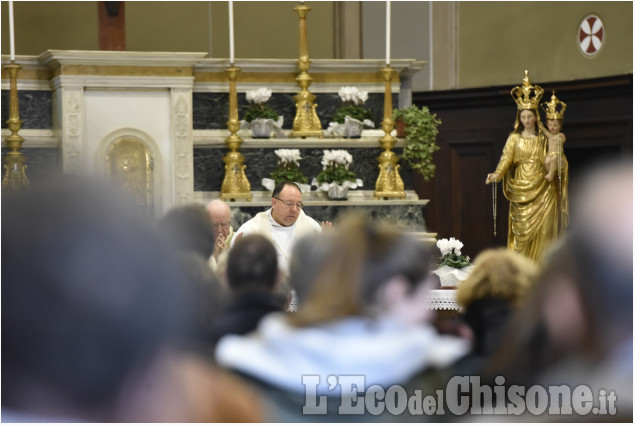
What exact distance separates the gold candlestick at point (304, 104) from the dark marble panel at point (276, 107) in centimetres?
15

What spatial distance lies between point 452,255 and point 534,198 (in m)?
1.79

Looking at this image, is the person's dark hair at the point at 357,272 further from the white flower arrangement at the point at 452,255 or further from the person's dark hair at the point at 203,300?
the white flower arrangement at the point at 452,255

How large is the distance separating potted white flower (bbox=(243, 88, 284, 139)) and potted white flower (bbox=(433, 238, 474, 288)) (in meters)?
1.75

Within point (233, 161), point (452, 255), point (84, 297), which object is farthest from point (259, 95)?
point (84, 297)

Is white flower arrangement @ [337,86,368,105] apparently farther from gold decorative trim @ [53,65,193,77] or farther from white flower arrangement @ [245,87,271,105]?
gold decorative trim @ [53,65,193,77]

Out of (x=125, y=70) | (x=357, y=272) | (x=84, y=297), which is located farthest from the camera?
(x=125, y=70)

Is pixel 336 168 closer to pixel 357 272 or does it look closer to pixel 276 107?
pixel 276 107

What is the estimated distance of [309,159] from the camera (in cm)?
740

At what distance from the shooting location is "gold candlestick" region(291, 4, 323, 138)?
7336 mm

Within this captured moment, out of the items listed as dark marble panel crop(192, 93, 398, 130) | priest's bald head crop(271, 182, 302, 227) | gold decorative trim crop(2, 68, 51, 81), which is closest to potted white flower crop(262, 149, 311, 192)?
dark marble panel crop(192, 93, 398, 130)

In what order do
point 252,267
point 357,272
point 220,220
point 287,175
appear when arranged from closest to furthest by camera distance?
point 357,272, point 252,267, point 220,220, point 287,175

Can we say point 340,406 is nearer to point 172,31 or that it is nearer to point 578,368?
point 578,368

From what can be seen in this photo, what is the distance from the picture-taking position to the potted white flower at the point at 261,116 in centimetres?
728

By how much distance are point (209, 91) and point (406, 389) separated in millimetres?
5472
